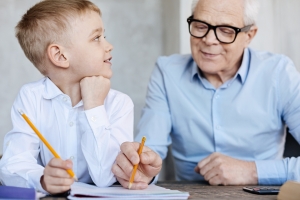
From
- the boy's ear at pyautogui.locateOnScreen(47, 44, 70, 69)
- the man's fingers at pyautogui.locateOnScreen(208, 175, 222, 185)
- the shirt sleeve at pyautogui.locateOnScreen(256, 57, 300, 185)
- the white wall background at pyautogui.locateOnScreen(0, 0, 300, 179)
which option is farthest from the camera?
the white wall background at pyautogui.locateOnScreen(0, 0, 300, 179)

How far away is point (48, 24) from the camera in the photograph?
5.98 ft

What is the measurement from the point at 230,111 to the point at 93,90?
94 centimetres

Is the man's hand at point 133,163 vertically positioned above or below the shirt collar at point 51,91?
below

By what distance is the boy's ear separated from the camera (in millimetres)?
1822

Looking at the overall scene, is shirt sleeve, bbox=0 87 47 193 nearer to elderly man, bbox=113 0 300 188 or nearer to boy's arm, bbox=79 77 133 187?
boy's arm, bbox=79 77 133 187

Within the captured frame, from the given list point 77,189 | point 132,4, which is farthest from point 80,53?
point 132,4

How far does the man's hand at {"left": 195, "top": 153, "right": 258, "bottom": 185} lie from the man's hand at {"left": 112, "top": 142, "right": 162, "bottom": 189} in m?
0.44

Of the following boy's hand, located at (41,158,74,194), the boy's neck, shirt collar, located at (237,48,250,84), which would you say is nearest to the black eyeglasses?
shirt collar, located at (237,48,250,84)

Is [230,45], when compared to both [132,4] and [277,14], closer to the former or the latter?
[277,14]

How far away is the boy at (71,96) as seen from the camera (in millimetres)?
1746

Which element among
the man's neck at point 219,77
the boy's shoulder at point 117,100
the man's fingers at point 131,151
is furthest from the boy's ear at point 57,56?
the man's neck at point 219,77

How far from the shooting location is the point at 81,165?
185 centimetres

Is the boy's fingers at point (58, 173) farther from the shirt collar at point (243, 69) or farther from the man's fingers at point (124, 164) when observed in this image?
the shirt collar at point (243, 69)

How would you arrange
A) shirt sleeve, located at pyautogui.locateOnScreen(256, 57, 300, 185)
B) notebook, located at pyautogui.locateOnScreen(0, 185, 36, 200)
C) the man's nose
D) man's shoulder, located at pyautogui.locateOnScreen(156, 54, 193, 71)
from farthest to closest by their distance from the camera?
man's shoulder, located at pyautogui.locateOnScreen(156, 54, 193, 71)
the man's nose
shirt sleeve, located at pyautogui.locateOnScreen(256, 57, 300, 185)
notebook, located at pyautogui.locateOnScreen(0, 185, 36, 200)
